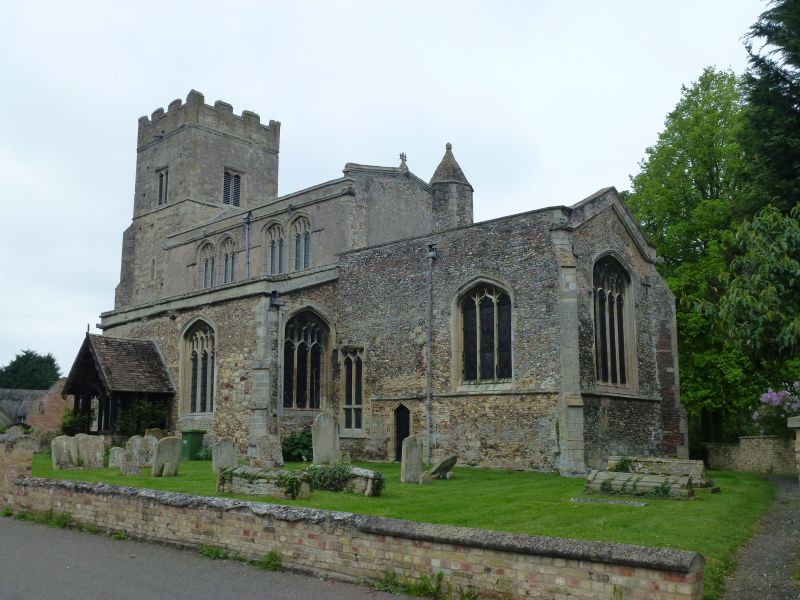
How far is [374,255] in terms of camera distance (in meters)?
22.6

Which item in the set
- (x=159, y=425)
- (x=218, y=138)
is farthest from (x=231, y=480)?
(x=218, y=138)

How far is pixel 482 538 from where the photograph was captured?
21.4ft

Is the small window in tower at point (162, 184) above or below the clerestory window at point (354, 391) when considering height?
above

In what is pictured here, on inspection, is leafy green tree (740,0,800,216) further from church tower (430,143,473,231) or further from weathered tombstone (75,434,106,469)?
weathered tombstone (75,434,106,469)

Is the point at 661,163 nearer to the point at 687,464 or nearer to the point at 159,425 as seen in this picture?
the point at 687,464

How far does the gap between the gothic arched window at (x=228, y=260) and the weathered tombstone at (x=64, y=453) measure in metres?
14.6

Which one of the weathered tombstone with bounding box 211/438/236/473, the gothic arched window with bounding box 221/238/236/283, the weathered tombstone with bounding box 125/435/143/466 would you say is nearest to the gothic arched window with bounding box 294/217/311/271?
the gothic arched window with bounding box 221/238/236/283

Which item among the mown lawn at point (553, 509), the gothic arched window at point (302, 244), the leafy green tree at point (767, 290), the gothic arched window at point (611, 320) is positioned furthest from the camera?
the gothic arched window at point (302, 244)

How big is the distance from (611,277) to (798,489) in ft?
23.5

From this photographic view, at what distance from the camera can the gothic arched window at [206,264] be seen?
33.2m

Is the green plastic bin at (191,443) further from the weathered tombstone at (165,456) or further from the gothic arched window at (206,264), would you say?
the gothic arched window at (206,264)

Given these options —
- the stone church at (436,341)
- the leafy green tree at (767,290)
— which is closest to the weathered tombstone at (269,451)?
the stone church at (436,341)

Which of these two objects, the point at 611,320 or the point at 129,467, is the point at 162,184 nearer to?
the point at 129,467

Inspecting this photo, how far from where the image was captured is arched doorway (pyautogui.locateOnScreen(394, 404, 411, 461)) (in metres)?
21.1
